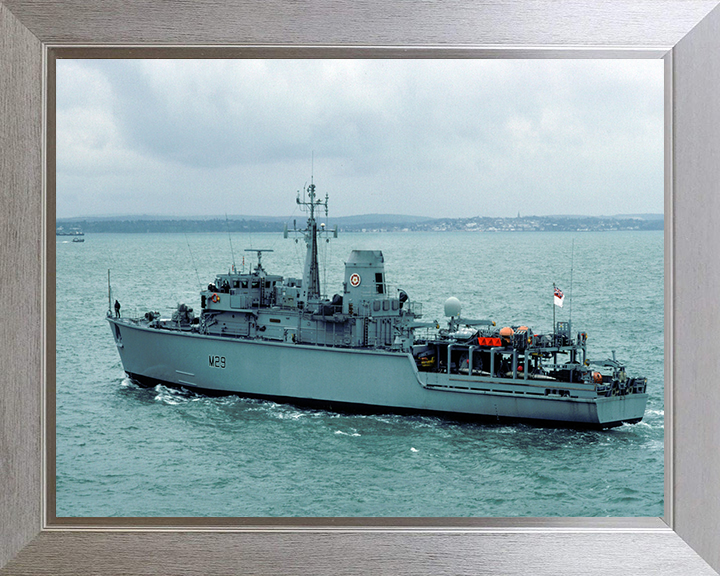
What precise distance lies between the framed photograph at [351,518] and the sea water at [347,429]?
0.41 metres

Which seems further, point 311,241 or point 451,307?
point 311,241

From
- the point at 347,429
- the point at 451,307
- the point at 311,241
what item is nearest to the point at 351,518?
the point at 347,429

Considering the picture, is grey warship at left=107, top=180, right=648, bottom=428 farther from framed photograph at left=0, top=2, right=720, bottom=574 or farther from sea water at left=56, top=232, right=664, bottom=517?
framed photograph at left=0, top=2, right=720, bottom=574

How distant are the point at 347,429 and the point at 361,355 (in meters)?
1.01

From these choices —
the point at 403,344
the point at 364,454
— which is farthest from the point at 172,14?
the point at 403,344

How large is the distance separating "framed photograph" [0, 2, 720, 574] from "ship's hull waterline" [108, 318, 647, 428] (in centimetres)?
618

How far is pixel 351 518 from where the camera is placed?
11.2ft

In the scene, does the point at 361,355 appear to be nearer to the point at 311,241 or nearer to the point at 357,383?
the point at 357,383

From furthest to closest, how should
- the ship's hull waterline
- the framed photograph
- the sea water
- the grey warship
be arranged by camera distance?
the grey warship < the ship's hull waterline < the sea water < the framed photograph

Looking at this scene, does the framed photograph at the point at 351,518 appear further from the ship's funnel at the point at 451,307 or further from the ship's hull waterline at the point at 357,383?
the ship's funnel at the point at 451,307

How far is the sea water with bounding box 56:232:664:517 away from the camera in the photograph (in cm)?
700

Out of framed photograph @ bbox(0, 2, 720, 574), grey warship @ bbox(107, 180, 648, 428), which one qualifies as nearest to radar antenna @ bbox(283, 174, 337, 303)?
grey warship @ bbox(107, 180, 648, 428)

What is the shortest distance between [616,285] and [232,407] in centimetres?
851

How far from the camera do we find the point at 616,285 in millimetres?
15852
